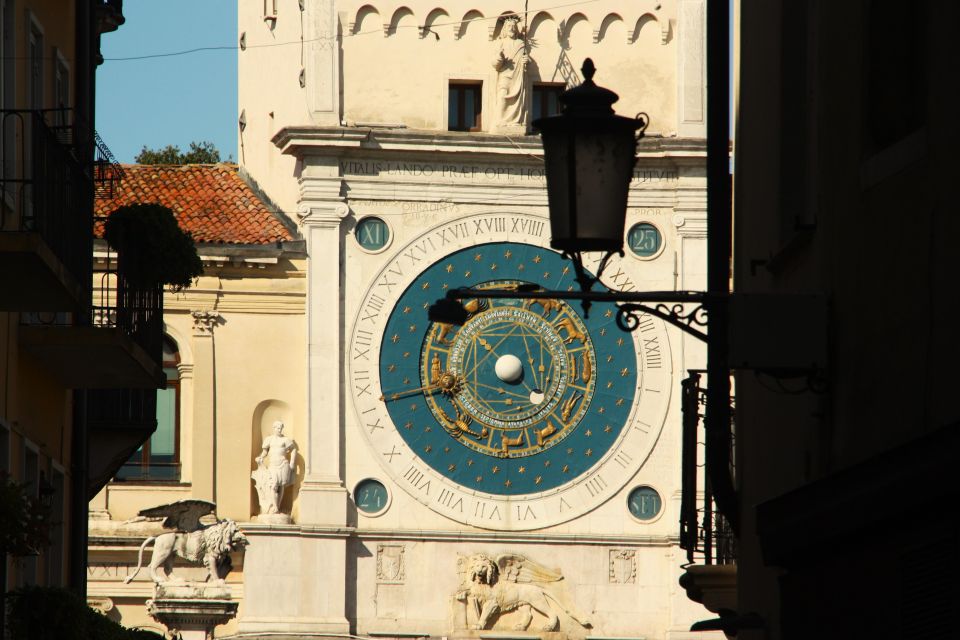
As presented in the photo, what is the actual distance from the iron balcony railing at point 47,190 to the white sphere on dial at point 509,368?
21130mm

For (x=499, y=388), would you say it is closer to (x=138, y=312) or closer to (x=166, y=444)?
(x=166, y=444)

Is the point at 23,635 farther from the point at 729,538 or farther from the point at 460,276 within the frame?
the point at 460,276

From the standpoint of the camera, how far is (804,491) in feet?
31.1

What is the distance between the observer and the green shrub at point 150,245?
55.1 ft

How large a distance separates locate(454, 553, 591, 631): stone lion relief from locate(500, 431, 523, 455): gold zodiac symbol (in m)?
1.74

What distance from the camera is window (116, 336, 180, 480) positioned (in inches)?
1428

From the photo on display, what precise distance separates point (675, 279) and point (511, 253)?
8.96 ft

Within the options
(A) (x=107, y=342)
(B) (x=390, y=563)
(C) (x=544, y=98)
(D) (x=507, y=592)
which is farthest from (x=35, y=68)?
(C) (x=544, y=98)

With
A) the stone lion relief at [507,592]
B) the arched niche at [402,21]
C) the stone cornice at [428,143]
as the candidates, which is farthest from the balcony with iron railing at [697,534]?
the arched niche at [402,21]

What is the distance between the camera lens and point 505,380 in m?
37.1

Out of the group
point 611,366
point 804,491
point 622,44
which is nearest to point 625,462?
point 611,366

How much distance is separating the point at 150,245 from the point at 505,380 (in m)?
20.4

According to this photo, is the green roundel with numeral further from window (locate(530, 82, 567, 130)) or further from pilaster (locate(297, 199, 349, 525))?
window (locate(530, 82, 567, 130))

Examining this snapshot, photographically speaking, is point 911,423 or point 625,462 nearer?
point 911,423
